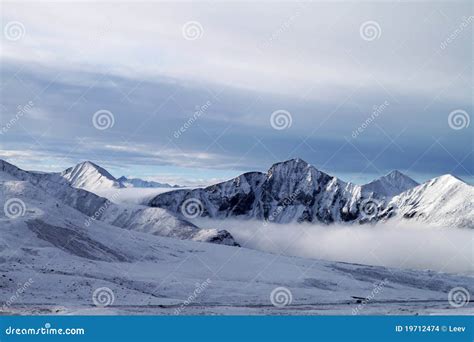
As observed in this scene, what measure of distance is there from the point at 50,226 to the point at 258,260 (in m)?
→ 44.8

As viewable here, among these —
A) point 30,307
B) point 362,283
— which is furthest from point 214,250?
point 30,307

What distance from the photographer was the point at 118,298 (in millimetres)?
68750

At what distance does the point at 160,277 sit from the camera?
93.1m

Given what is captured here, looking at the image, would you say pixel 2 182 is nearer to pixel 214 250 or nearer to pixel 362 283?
pixel 214 250

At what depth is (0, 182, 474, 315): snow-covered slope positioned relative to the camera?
67.3 meters

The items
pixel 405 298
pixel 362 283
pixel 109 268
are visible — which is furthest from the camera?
pixel 362 283

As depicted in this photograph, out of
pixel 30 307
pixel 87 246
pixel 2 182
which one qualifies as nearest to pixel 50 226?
pixel 87 246

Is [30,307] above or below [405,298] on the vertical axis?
below

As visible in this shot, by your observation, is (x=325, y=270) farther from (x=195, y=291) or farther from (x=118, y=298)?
(x=118, y=298)

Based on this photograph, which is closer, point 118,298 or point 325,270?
point 118,298

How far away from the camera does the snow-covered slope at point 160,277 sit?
2650 inches

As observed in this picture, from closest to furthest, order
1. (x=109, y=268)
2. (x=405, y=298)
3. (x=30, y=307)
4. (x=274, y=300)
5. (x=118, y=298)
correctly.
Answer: (x=30, y=307) → (x=118, y=298) → (x=274, y=300) → (x=109, y=268) → (x=405, y=298)

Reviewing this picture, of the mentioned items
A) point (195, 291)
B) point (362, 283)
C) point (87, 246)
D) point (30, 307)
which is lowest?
point (30, 307)

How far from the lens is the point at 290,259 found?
14150 cm
